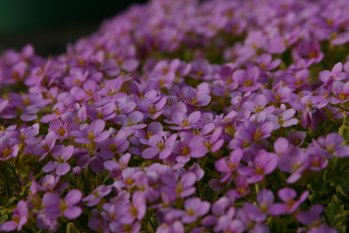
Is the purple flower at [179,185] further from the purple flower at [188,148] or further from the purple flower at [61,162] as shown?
the purple flower at [61,162]

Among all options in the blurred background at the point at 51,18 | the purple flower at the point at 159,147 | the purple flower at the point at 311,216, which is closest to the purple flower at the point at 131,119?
the purple flower at the point at 159,147

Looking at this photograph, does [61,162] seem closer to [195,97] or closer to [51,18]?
[195,97]

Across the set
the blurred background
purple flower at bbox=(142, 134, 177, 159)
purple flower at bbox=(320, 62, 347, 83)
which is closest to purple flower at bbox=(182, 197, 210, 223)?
purple flower at bbox=(142, 134, 177, 159)

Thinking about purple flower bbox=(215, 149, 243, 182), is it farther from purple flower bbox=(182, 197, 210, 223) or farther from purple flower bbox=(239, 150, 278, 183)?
purple flower bbox=(182, 197, 210, 223)

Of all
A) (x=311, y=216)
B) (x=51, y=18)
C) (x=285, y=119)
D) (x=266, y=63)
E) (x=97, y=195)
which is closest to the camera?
(x=311, y=216)

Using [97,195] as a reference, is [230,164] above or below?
above

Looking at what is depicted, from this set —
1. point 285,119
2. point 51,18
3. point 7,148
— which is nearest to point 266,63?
point 285,119

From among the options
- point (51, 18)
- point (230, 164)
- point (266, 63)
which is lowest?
point (51, 18)

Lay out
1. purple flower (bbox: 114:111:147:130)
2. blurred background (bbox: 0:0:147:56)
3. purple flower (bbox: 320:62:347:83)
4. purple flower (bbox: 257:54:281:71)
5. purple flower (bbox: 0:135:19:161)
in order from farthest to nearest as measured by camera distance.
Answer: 1. blurred background (bbox: 0:0:147:56)
2. purple flower (bbox: 257:54:281:71)
3. purple flower (bbox: 320:62:347:83)
4. purple flower (bbox: 114:111:147:130)
5. purple flower (bbox: 0:135:19:161)
